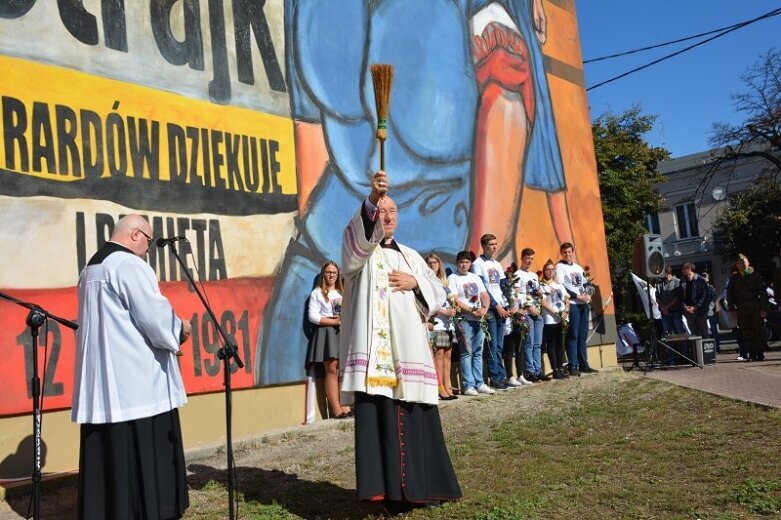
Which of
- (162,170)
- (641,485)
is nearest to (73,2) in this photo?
(162,170)

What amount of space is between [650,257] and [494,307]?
5.26 m

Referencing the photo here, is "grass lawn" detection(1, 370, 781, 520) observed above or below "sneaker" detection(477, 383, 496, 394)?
below

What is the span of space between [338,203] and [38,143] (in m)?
4.04

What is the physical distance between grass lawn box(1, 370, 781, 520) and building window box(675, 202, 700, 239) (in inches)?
1458

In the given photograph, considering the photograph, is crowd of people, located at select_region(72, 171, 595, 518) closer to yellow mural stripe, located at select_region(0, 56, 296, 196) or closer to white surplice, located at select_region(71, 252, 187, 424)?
white surplice, located at select_region(71, 252, 187, 424)

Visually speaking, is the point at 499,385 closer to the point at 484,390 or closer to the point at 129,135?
the point at 484,390

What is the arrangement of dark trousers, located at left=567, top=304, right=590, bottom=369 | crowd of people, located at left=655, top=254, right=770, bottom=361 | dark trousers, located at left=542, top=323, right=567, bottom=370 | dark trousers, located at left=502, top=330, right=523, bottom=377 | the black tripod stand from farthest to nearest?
1. crowd of people, located at left=655, top=254, right=770, bottom=361
2. the black tripod stand
3. dark trousers, located at left=567, top=304, right=590, bottom=369
4. dark trousers, located at left=542, top=323, right=567, bottom=370
5. dark trousers, located at left=502, top=330, right=523, bottom=377

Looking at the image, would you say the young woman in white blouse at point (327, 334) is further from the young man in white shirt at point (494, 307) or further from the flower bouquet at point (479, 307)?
the young man in white shirt at point (494, 307)

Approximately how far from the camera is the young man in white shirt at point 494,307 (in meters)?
11.8

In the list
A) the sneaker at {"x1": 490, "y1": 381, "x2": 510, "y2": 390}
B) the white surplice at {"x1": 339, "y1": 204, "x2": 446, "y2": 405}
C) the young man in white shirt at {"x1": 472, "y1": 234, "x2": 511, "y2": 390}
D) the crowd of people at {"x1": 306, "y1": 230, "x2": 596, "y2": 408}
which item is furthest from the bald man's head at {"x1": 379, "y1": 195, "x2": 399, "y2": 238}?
the sneaker at {"x1": 490, "y1": 381, "x2": 510, "y2": 390}

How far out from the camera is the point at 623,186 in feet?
101

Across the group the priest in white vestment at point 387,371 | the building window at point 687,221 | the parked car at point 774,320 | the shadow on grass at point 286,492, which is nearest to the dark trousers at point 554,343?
the shadow on grass at point 286,492

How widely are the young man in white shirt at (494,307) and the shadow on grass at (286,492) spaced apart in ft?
17.5

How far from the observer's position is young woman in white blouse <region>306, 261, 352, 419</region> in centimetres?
984
